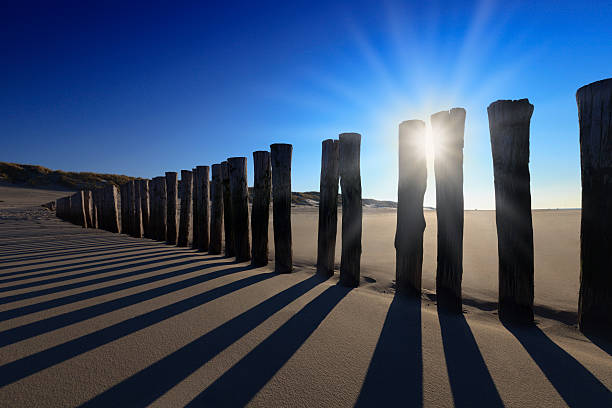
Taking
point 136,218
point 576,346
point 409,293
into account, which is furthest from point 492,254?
point 136,218

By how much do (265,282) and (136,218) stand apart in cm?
645

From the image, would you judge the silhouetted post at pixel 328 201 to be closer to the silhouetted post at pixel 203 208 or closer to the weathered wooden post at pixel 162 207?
the silhouetted post at pixel 203 208

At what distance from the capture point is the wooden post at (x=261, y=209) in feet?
13.2

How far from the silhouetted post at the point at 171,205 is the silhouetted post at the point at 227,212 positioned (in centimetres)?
223

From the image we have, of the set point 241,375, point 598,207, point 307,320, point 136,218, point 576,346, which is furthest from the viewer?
point 136,218

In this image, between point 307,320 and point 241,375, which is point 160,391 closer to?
point 241,375

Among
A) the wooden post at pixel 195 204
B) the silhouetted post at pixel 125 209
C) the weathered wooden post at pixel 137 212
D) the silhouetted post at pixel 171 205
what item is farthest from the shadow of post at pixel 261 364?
the silhouetted post at pixel 125 209

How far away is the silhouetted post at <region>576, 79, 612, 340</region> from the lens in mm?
1892

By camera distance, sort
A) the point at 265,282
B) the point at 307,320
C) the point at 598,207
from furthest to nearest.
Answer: the point at 265,282, the point at 307,320, the point at 598,207

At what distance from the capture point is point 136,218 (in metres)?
7.96

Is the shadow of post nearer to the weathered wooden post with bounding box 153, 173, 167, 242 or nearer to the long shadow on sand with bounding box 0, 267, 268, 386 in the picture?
the long shadow on sand with bounding box 0, 267, 268, 386

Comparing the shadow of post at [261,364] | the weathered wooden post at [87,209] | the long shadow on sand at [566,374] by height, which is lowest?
the long shadow on sand at [566,374]

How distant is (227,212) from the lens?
15.4ft

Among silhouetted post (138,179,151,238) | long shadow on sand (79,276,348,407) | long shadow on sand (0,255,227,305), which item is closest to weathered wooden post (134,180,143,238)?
silhouetted post (138,179,151,238)
